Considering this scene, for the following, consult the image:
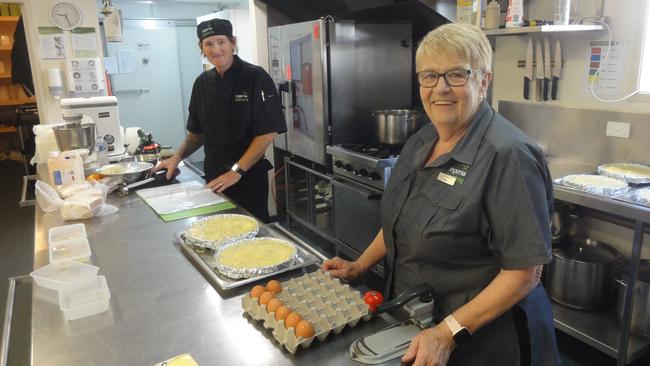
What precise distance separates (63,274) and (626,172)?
2.41 meters

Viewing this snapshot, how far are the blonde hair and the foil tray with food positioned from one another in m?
1.21

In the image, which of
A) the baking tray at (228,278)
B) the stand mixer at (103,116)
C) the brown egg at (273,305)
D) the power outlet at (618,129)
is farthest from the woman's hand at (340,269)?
the stand mixer at (103,116)

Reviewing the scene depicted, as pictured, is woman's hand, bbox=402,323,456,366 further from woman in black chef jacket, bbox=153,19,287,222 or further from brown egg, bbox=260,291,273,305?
woman in black chef jacket, bbox=153,19,287,222

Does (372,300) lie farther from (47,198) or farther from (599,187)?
(47,198)

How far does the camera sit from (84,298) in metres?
1.28

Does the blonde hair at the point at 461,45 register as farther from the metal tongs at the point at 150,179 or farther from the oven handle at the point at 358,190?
the oven handle at the point at 358,190

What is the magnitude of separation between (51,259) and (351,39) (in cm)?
257

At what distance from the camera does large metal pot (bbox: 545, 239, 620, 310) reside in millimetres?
2387

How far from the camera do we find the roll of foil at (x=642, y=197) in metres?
1.94

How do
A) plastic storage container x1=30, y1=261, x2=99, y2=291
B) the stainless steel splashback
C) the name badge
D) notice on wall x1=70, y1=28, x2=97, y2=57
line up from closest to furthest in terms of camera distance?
the name badge, plastic storage container x1=30, y1=261, x2=99, y2=291, the stainless steel splashback, notice on wall x1=70, y1=28, x2=97, y2=57

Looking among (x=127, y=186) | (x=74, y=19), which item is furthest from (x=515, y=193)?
(x=74, y=19)

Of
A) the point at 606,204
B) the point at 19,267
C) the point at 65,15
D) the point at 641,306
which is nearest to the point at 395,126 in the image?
the point at 606,204

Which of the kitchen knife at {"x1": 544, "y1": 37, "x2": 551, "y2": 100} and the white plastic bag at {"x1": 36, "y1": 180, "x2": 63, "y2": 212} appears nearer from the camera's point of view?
the white plastic bag at {"x1": 36, "y1": 180, "x2": 63, "y2": 212}

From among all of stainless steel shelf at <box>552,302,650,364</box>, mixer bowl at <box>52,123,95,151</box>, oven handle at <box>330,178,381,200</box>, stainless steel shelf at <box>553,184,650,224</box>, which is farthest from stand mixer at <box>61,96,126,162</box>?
stainless steel shelf at <box>552,302,650,364</box>
